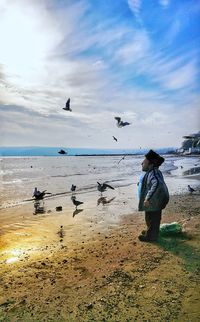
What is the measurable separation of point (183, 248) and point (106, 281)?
2791 millimetres

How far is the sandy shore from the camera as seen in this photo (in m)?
4.95

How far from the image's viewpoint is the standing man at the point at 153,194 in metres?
8.59

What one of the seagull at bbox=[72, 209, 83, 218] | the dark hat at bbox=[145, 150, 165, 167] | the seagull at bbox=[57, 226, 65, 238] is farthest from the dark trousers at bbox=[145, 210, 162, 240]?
the seagull at bbox=[72, 209, 83, 218]

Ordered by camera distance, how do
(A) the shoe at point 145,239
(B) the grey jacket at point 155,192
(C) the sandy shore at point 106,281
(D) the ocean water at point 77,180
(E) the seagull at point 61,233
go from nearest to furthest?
(C) the sandy shore at point 106,281, (B) the grey jacket at point 155,192, (A) the shoe at point 145,239, (E) the seagull at point 61,233, (D) the ocean water at point 77,180

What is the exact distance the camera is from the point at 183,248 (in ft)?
26.1

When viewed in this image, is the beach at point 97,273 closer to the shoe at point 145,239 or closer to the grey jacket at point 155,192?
the shoe at point 145,239

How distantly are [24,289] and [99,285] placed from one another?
4.86 feet

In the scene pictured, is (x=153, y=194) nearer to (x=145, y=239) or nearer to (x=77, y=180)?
(x=145, y=239)

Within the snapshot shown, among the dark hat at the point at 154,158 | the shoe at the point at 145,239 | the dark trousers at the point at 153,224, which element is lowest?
the shoe at the point at 145,239

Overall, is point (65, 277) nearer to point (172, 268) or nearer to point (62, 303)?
point (62, 303)

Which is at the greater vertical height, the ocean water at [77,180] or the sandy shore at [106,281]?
the sandy shore at [106,281]

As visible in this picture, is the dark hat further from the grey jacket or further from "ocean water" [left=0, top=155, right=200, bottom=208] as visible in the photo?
"ocean water" [left=0, top=155, right=200, bottom=208]

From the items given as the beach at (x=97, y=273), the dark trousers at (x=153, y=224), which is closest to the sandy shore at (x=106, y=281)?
the beach at (x=97, y=273)

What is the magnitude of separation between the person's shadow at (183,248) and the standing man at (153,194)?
0.42m
